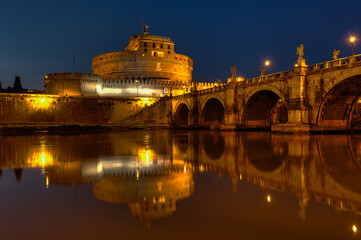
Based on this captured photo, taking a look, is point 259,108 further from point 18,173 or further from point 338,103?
point 18,173

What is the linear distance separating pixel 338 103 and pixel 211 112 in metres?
23.3

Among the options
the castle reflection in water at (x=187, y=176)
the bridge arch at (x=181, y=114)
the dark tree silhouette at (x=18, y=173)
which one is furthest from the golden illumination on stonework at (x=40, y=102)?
the dark tree silhouette at (x=18, y=173)

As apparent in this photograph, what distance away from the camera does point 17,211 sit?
543 centimetres

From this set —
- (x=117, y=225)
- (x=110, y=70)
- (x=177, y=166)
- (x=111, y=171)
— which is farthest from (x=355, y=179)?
(x=110, y=70)

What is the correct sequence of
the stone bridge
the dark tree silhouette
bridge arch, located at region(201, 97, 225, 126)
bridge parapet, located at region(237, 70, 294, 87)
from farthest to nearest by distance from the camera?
bridge arch, located at region(201, 97, 225, 126) < bridge parapet, located at region(237, 70, 294, 87) < the stone bridge < the dark tree silhouette

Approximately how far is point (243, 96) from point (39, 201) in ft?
98.7

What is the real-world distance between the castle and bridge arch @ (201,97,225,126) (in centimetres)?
2502

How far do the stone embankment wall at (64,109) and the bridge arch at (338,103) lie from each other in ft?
138

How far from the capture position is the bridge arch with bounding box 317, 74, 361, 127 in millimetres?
22078

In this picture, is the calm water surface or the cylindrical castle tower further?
the cylindrical castle tower

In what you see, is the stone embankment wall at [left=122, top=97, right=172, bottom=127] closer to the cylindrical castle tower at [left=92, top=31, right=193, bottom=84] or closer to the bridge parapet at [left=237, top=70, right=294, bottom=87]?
the cylindrical castle tower at [left=92, top=31, right=193, bottom=84]

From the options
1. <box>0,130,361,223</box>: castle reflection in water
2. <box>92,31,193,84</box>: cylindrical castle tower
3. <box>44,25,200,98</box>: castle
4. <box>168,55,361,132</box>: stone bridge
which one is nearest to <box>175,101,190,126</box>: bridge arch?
<box>44,25,200,98</box>: castle

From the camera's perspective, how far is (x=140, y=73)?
79.1 m

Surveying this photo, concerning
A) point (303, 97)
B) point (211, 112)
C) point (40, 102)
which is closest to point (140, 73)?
point (40, 102)
